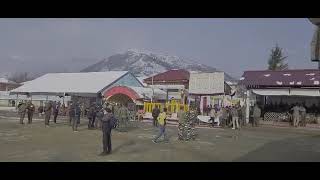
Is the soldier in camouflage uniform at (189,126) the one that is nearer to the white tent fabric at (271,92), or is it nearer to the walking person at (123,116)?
the walking person at (123,116)

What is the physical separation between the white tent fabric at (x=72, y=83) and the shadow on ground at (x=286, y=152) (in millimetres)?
25626

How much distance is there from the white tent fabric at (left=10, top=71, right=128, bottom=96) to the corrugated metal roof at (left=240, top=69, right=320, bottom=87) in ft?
48.8

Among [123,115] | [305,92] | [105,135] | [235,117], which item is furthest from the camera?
[305,92]

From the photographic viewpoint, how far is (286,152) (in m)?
16.4

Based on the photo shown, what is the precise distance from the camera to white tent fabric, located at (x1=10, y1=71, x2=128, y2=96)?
144 feet

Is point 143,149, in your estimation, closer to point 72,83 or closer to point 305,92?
point 305,92

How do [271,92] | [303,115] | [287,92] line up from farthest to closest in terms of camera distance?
1. [271,92]
2. [287,92]
3. [303,115]

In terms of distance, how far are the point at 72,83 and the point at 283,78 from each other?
23144 millimetres

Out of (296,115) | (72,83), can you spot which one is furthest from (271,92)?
(72,83)

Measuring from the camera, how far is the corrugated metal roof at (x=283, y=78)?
3117cm

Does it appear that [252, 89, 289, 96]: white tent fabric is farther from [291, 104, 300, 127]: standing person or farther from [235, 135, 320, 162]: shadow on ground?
[235, 135, 320, 162]: shadow on ground

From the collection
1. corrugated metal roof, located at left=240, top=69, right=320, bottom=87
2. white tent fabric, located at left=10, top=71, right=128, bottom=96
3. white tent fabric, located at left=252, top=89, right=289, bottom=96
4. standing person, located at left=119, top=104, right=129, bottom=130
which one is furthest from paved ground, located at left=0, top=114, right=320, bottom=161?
white tent fabric, located at left=10, top=71, right=128, bottom=96
